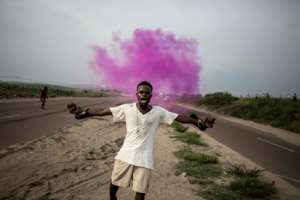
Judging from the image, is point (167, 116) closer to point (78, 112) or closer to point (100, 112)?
point (100, 112)

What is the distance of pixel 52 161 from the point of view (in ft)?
20.0

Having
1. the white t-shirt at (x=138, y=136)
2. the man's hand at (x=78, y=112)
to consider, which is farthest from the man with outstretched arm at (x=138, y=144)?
the man's hand at (x=78, y=112)

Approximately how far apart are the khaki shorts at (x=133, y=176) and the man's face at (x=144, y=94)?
31.9 inches

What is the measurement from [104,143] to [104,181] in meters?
3.88

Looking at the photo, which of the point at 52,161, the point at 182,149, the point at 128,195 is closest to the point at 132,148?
the point at 128,195

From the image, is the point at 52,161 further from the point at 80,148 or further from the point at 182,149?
the point at 182,149

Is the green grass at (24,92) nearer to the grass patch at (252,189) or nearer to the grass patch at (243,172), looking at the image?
the grass patch at (243,172)

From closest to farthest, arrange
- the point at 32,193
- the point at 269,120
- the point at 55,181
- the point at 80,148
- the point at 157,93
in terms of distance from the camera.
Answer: the point at 32,193 < the point at 55,181 < the point at 80,148 < the point at 157,93 < the point at 269,120

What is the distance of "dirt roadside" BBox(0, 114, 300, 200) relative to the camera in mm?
4355

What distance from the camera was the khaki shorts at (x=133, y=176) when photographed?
304 centimetres

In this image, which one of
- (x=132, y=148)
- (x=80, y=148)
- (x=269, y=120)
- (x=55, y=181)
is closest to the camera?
(x=132, y=148)

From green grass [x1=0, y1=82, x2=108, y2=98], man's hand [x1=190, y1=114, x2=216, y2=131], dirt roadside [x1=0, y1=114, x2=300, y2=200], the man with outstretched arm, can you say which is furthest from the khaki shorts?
green grass [x1=0, y1=82, x2=108, y2=98]

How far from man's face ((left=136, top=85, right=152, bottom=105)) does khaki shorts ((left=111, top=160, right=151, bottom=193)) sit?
2.66ft

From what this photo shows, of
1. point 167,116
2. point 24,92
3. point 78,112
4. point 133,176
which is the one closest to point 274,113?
point 167,116
